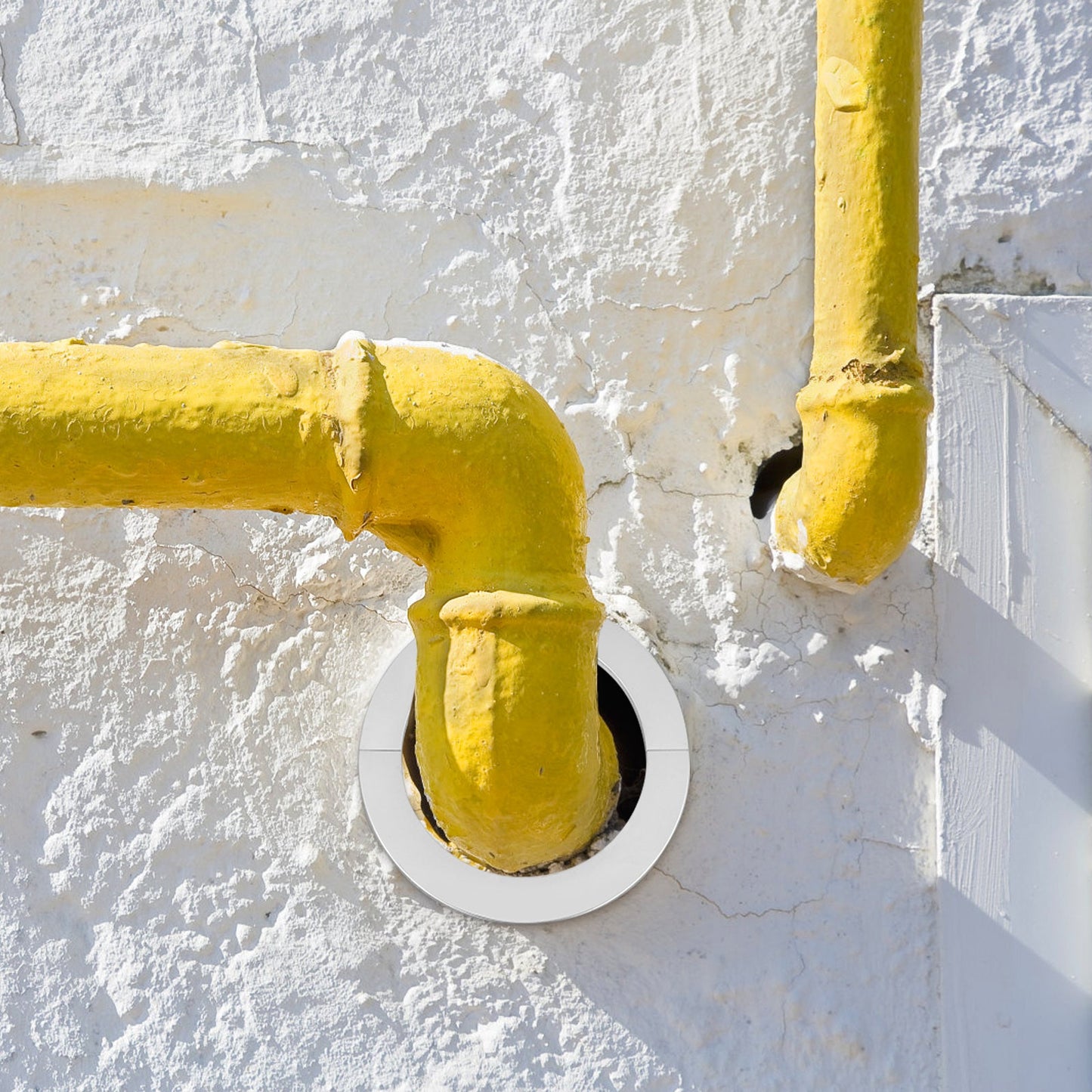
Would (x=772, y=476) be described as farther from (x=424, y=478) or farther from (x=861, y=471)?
(x=424, y=478)

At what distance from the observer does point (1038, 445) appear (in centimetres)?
165

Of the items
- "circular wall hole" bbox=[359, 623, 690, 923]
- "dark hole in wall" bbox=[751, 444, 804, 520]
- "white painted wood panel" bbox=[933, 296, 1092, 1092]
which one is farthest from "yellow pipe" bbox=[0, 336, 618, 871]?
"white painted wood panel" bbox=[933, 296, 1092, 1092]

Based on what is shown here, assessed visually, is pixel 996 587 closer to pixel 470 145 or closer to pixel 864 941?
pixel 864 941

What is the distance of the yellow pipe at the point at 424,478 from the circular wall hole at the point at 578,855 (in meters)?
0.21

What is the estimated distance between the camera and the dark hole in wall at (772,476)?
1711mm

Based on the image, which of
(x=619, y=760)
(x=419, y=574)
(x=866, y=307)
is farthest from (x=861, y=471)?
(x=419, y=574)

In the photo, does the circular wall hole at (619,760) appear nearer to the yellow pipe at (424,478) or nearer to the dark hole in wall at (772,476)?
the yellow pipe at (424,478)

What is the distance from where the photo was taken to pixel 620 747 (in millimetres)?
1647

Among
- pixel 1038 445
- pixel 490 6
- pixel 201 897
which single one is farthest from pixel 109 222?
→ pixel 1038 445

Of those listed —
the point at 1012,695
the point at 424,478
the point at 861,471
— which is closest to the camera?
the point at 424,478

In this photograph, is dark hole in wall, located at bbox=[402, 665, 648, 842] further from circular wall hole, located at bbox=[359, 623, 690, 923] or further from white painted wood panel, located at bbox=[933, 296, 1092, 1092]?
white painted wood panel, located at bbox=[933, 296, 1092, 1092]

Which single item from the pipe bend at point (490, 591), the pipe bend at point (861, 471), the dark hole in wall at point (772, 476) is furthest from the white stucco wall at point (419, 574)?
the pipe bend at point (490, 591)

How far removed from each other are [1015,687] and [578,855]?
0.62 meters

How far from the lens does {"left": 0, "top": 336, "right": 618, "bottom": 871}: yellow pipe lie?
1222 millimetres
